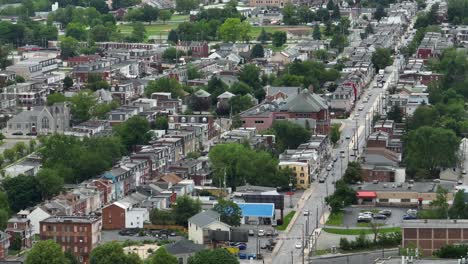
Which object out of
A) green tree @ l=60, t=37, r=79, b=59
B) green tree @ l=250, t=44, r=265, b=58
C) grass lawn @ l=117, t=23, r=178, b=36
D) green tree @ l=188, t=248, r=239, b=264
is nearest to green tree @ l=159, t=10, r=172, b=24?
grass lawn @ l=117, t=23, r=178, b=36

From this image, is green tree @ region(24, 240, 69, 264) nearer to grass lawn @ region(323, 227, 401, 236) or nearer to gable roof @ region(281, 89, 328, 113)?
grass lawn @ region(323, 227, 401, 236)

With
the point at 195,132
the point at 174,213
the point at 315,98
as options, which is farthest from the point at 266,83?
the point at 174,213

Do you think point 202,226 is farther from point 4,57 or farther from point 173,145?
point 4,57

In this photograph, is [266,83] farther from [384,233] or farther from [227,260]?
[227,260]

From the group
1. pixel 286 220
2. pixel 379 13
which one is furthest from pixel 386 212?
pixel 379 13

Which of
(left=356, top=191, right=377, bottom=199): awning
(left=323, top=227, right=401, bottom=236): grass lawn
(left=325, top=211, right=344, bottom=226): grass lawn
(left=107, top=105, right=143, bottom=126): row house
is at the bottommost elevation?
(left=325, top=211, right=344, bottom=226): grass lawn

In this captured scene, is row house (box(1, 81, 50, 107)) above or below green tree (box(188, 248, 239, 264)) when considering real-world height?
below

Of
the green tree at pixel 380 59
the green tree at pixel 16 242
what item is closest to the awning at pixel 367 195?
the green tree at pixel 16 242
